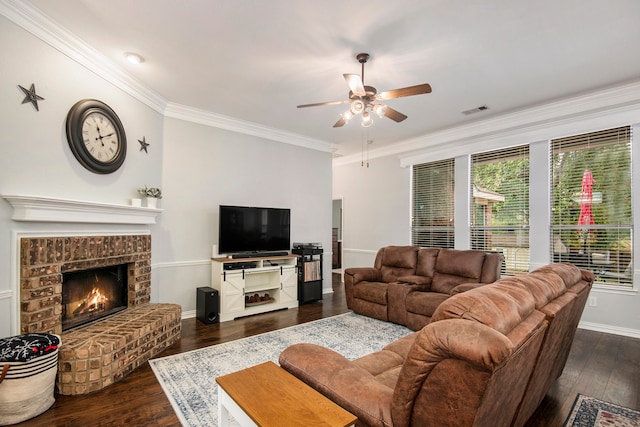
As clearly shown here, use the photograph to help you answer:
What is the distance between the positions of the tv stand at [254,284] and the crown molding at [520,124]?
3003 millimetres

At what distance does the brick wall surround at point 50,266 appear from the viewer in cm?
250

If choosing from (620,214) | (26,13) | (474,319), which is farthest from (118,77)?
(620,214)

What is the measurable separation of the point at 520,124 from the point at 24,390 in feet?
19.4

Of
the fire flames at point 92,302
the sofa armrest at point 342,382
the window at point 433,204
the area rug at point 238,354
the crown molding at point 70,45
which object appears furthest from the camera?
the window at point 433,204

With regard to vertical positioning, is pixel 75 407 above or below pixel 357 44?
below

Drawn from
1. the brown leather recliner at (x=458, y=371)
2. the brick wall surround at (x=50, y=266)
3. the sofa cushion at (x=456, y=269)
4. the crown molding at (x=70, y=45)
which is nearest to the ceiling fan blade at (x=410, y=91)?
the brown leather recliner at (x=458, y=371)

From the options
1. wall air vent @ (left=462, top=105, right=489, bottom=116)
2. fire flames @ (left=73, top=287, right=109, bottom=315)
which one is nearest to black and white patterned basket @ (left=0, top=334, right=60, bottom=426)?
fire flames @ (left=73, top=287, right=109, bottom=315)

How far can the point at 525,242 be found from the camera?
4.75 meters

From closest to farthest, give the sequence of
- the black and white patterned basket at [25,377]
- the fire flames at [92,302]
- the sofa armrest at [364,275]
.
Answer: the black and white patterned basket at [25,377]
the fire flames at [92,302]
the sofa armrest at [364,275]

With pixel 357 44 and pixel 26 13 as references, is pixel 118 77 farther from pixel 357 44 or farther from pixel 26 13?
pixel 357 44

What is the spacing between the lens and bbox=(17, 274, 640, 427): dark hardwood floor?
2197 mm

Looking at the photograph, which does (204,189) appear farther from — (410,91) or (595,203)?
(595,203)

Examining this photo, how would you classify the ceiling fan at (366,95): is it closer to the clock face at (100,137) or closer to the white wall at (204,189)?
the clock face at (100,137)

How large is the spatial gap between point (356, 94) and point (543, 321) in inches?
89.2
